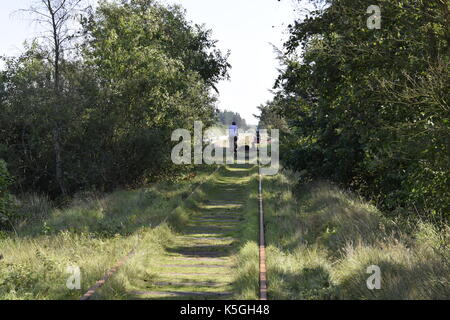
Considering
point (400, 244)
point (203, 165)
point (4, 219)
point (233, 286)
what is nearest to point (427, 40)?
point (400, 244)

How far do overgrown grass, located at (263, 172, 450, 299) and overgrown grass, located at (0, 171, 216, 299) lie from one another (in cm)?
270

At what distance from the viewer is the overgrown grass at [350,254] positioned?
7357 millimetres

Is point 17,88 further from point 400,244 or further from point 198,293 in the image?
point 400,244

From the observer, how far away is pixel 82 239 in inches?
437

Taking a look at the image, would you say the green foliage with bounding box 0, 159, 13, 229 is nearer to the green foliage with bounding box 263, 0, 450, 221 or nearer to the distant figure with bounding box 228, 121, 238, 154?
the green foliage with bounding box 263, 0, 450, 221

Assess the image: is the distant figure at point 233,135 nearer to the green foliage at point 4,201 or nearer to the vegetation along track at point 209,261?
the vegetation along track at point 209,261

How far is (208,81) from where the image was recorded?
39906mm

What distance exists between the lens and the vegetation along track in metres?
7.96

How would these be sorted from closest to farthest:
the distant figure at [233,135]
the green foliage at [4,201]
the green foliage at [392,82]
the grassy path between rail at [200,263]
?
1. the grassy path between rail at [200,263]
2. the green foliage at [392,82]
3. the green foliage at [4,201]
4. the distant figure at [233,135]

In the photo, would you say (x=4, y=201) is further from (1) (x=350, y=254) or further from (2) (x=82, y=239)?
(1) (x=350, y=254)

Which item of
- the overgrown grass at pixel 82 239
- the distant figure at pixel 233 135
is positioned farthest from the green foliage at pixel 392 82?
the distant figure at pixel 233 135

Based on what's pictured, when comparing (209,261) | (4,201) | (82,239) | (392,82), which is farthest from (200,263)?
(4,201)

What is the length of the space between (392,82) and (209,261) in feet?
16.2

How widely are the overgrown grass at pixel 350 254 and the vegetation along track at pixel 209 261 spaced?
500 millimetres
